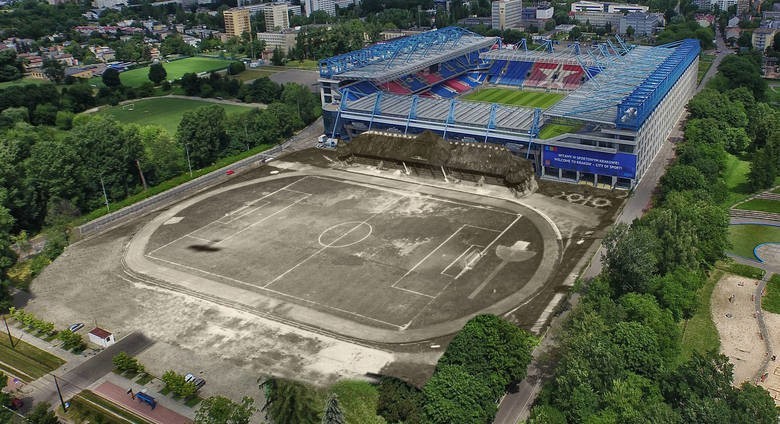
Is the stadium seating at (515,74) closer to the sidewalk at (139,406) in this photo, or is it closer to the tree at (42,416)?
the sidewalk at (139,406)

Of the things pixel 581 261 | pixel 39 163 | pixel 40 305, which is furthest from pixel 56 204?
pixel 581 261

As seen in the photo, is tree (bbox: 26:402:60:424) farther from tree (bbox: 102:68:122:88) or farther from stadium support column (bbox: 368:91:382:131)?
tree (bbox: 102:68:122:88)

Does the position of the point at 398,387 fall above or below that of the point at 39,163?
below

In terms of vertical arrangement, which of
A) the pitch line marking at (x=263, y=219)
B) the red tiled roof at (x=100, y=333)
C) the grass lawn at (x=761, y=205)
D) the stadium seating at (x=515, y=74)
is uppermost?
the stadium seating at (x=515, y=74)

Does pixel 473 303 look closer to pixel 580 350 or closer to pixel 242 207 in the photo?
pixel 580 350

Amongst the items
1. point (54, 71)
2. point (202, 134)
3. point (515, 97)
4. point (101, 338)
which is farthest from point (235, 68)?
point (101, 338)

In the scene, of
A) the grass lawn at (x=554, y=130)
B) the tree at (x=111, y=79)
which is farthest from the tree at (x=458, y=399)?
the tree at (x=111, y=79)
